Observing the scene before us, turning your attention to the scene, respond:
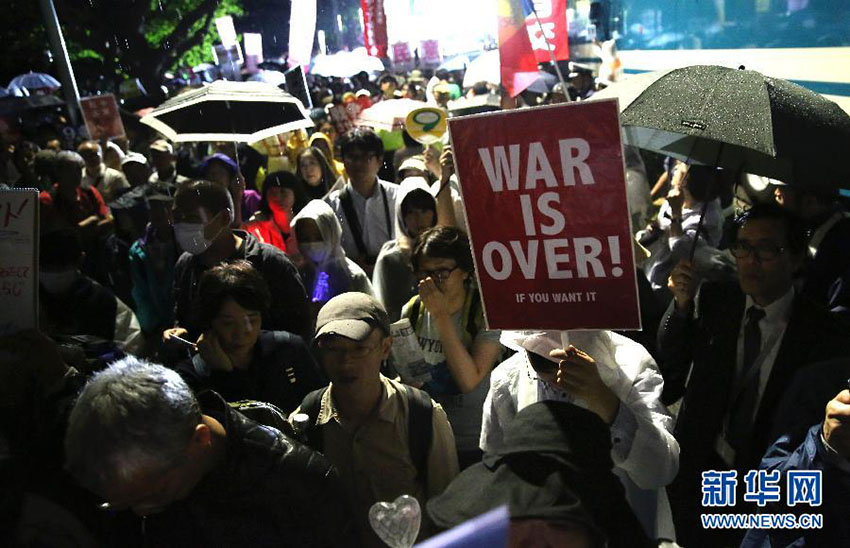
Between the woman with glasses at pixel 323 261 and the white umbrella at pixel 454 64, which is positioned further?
the white umbrella at pixel 454 64

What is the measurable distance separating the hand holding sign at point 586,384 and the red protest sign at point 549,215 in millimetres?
116

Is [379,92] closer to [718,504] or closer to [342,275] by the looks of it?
[342,275]

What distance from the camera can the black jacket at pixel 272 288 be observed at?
3922 millimetres

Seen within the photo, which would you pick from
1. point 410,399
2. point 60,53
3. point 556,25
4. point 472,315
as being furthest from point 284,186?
point 60,53

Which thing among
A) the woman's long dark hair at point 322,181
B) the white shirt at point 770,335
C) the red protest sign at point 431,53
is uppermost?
the white shirt at point 770,335

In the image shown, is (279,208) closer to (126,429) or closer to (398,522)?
(126,429)

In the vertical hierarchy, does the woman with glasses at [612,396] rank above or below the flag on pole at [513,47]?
below

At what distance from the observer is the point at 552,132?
217cm

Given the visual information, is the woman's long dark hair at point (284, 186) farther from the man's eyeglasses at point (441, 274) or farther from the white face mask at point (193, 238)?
the man's eyeglasses at point (441, 274)

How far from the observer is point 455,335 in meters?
3.07

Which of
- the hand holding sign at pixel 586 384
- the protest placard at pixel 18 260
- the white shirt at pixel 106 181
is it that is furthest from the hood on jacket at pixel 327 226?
the white shirt at pixel 106 181

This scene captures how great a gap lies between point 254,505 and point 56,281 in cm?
261

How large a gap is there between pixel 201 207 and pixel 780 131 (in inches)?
111

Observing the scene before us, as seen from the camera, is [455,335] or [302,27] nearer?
[455,335]
